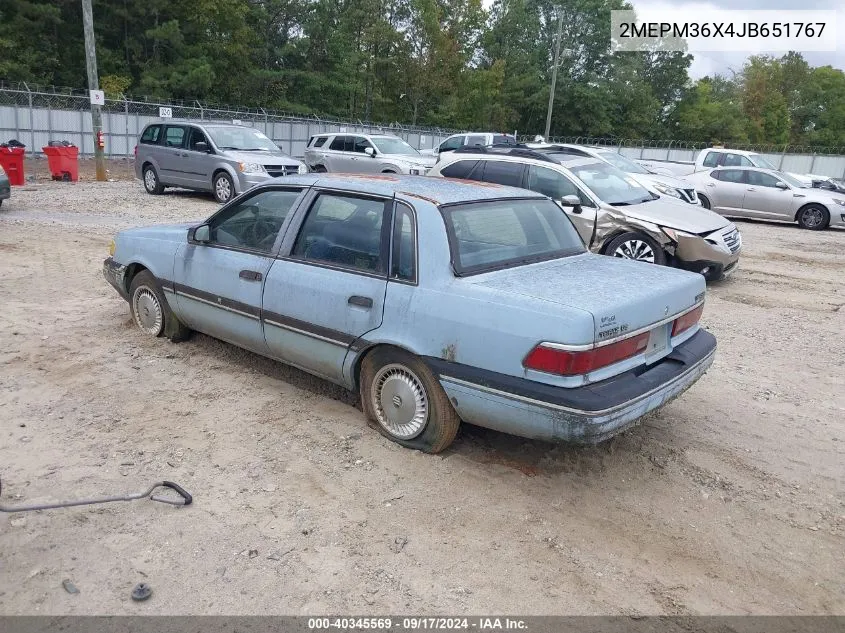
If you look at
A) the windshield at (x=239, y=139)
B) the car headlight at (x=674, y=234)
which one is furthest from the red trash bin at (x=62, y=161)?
the car headlight at (x=674, y=234)

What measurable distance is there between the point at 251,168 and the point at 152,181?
11.6 ft

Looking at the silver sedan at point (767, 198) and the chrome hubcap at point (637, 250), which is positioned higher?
the silver sedan at point (767, 198)

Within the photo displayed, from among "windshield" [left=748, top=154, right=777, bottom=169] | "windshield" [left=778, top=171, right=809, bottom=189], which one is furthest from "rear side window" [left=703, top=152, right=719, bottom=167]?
"windshield" [left=778, top=171, right=809, bottom=189]

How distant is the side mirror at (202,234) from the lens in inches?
211

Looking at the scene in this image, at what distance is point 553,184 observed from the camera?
30.8 feet

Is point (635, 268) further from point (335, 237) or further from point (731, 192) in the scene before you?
point (731, 192)

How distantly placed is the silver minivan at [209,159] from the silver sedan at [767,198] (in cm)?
1022

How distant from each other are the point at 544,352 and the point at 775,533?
1549 millimetres

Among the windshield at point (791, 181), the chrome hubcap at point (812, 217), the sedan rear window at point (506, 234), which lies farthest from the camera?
the windshield at point (791, 181)

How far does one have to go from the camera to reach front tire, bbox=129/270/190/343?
5.91 m

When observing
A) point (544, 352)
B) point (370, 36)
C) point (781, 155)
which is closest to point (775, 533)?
point (544, 352)

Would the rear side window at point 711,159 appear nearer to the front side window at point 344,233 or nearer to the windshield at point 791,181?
the windshield at point 791,181

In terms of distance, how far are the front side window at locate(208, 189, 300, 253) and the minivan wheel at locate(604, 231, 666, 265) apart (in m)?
5.19

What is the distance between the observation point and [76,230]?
1177cm
